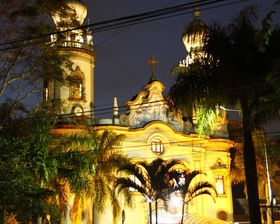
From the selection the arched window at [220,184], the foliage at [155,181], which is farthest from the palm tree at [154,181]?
the arched window at [220,184]

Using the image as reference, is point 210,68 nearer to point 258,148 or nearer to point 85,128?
point 85,128

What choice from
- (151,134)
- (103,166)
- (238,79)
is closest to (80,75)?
(151,134)

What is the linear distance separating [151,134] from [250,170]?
2117 cm

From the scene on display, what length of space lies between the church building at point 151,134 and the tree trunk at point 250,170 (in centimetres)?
1926

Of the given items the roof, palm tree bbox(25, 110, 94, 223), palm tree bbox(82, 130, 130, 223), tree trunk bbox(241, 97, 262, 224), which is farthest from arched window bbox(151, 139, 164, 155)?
tree trunk bbox(241, 97, 262, 224)

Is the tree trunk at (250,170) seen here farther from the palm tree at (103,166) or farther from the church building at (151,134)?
the church building at (151,134)

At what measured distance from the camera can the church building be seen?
36156 mm

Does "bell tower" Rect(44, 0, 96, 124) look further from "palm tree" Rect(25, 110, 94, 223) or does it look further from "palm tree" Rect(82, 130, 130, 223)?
"palm tree" Rect(25, 110, 94, 223)

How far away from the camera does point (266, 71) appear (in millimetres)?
16438

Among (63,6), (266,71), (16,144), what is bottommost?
(16,144)

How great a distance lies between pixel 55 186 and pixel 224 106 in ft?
37.7

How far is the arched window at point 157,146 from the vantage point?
37125mm

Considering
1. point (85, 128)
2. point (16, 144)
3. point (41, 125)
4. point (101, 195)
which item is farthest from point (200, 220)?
point (16, 144)

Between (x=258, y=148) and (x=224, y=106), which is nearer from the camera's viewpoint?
(x=224, y=106)
